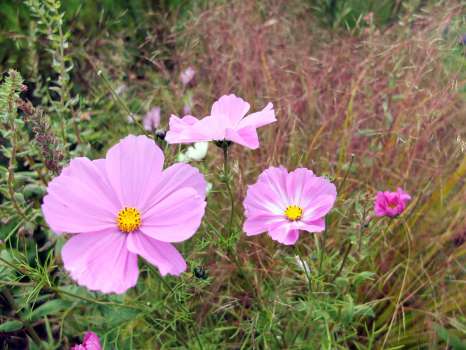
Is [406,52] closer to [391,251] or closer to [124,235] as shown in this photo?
[391,251]

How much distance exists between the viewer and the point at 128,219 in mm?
649

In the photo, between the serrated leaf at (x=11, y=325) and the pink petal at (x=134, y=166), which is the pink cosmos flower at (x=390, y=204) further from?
the serrated leaf at (x=11, y=325)

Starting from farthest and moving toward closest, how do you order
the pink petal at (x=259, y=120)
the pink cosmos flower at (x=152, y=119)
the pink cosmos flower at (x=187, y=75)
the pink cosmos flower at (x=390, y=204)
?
1. the pink cosmos flower at (x=187, y=75)
2. the pink cosmos flower at (x=152, y=119)
3. the pink cosmos flower at (x=390, y=204)
4. the pink petal at (x=259, y=120)

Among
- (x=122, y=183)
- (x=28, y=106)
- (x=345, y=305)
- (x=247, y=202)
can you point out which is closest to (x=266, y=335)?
(x=345, y=305)

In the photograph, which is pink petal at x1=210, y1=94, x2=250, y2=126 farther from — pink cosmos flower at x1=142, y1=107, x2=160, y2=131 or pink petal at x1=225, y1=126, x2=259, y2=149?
pink cosmos flower at x1=142, y1=107, x2=160, y2=131

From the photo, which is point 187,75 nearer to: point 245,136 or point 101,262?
point 245,136

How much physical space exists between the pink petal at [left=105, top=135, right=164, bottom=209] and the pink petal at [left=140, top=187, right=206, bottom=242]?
0.03 meters

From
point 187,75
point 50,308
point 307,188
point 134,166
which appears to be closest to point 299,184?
point 307,188

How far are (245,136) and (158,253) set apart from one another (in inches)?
7.2

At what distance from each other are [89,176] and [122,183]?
4cm

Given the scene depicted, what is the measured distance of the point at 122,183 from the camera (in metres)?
0.66

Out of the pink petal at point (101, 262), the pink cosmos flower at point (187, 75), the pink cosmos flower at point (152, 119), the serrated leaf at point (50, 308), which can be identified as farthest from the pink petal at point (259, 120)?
the pink cosmos flower at point (187, 75)

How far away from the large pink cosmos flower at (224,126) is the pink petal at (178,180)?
1.4 inches

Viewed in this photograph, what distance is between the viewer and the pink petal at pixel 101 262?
23.0 inches
